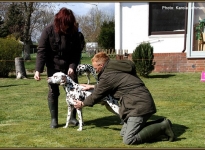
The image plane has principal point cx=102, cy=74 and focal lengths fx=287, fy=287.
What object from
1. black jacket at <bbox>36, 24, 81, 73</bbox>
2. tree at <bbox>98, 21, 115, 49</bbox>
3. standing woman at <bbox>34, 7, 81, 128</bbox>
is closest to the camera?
standing woman at <bbox>34, 7, 81, 128</bbox>

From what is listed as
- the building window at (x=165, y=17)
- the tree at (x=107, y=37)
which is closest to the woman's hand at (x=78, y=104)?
the building window at (x=165, y=17)


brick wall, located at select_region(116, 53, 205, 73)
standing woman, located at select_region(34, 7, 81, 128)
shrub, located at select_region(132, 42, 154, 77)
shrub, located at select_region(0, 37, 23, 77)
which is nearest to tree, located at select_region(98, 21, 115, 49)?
shrub, located at select_region(0, 37, 23, 77)

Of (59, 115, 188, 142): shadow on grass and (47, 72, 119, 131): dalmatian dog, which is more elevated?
(47, 72, 119, 131): dalmatian dog

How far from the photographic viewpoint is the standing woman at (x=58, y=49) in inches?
196

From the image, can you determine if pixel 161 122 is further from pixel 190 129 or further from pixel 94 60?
pixel 94 60

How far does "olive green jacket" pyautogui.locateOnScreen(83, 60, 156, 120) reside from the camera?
442 cm

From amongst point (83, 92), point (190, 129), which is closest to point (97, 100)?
point (83, 92)

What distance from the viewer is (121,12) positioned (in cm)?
1694

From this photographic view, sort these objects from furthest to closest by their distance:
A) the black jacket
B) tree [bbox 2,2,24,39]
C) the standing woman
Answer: tree [bbox 2,2,24,39] → the black jacket → the standing woman

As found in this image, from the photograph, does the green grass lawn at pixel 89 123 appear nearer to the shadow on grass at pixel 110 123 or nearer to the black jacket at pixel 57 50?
the shadow on grass at pixel 110 123

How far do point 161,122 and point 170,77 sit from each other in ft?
29.2

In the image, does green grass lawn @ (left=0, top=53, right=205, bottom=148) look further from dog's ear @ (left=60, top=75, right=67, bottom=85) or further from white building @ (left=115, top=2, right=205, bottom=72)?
white building @ (left=115, top=2, right=205, bottom=72)

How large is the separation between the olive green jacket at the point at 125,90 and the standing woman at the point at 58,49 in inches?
35.4

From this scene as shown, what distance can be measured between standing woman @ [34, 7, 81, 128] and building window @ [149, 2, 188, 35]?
11968mm
